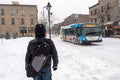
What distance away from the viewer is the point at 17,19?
245 ft

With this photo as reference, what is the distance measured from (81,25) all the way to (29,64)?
2131cm

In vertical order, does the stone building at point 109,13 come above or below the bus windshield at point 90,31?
above

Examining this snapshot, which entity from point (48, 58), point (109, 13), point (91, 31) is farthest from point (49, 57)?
point (109, 13)

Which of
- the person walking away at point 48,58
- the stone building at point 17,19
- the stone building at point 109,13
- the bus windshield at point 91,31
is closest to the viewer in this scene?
the person walking away at point 48,58

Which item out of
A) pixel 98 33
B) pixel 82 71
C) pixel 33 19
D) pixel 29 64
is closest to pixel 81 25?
pixel 98 33

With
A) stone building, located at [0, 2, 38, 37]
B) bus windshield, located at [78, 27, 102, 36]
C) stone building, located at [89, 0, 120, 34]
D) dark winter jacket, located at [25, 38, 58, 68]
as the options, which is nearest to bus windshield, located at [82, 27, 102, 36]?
bus windshield, located at [78, 27, 102, 36]

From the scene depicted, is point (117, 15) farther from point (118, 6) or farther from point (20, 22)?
point (20, 22)

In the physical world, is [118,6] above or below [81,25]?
above

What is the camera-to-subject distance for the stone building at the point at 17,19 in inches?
2918

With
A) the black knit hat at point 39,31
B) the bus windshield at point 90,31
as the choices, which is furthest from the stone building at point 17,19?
the black knit hat at point 39,31

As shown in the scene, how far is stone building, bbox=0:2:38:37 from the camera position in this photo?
74125mm

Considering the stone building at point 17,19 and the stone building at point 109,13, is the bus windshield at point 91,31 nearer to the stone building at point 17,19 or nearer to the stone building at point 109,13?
the stone building at point 109,13

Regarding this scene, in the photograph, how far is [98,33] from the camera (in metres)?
25.9

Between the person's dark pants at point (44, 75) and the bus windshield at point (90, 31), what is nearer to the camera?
the person's dark pants at point (44, 75)
